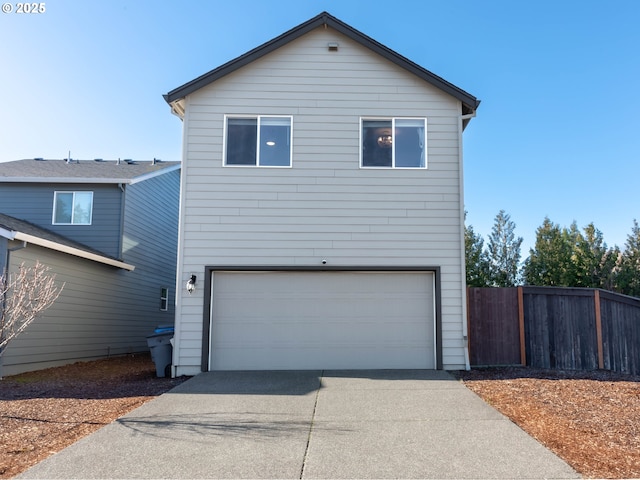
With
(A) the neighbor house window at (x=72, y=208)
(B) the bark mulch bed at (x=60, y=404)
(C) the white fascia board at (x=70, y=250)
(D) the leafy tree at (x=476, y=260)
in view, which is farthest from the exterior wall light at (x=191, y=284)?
(D) the leafy tree at (x=476, y=260)

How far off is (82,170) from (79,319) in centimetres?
517

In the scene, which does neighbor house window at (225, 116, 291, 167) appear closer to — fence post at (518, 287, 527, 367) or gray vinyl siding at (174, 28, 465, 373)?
gray vinyl siding at (174, 28, 465, 373)

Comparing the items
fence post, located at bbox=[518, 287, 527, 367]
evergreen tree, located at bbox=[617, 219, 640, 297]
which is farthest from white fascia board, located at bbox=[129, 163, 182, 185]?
evergreen tree, located at bbox=[617, 219, 640, 297]

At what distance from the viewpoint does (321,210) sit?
10062 mm

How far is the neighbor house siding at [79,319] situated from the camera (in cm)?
1069

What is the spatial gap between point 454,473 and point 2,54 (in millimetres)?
10813

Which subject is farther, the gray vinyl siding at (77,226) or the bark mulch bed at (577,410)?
the gray vinyl siding at (77,226)

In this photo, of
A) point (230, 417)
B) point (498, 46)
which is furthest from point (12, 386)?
point (498, 46)

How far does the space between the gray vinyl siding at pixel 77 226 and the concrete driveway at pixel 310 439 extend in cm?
772

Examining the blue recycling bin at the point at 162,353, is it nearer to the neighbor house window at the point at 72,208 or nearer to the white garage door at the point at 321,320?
the white garage door at the point at 321,320

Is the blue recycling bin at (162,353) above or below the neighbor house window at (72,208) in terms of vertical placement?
below

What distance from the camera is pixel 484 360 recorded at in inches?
405

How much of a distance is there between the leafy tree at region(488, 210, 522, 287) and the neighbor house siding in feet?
47.6

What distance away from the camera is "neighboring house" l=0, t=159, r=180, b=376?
36.3 feet
